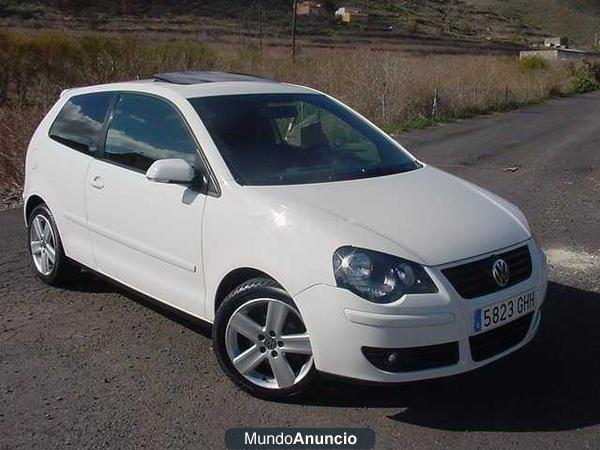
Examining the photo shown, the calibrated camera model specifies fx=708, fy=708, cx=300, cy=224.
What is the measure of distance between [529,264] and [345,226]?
1034 millimetres

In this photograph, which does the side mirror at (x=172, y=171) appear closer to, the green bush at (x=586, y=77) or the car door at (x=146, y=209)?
the car door at (x=146, y=209)

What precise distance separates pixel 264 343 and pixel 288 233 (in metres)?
0.60

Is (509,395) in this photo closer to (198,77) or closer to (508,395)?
(508,395)

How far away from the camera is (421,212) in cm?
363

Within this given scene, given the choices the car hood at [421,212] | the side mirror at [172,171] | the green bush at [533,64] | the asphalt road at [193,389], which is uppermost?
the side mirror at [172,171]

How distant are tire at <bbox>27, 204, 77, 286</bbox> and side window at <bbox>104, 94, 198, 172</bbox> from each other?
93cm

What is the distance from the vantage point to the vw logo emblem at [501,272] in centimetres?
341

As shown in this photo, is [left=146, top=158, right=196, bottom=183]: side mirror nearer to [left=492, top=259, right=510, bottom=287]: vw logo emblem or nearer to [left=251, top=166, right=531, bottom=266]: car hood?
[left=251, top=166, right=531, bottom=266]: car hood

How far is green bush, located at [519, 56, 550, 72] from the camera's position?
118 ft

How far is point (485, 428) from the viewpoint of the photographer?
3.33 metres

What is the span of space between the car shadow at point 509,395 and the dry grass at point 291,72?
1285 centimetres

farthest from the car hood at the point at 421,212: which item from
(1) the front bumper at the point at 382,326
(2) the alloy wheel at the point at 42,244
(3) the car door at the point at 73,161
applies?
(2) the alloy wheel at the point at 42,244

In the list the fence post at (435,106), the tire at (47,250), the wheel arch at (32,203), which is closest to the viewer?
the tire at (47,250)

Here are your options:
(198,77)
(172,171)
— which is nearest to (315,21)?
(198,77)
